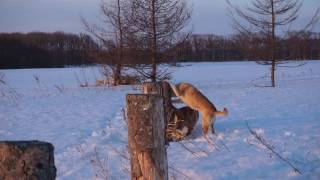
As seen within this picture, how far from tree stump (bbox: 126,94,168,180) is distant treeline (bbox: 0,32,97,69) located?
62725 millimetres

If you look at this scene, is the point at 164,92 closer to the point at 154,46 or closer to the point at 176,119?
the point at 176,119

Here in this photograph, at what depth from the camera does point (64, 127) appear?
10.6 meters

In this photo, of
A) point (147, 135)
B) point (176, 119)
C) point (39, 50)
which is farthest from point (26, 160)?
point (39, 50)

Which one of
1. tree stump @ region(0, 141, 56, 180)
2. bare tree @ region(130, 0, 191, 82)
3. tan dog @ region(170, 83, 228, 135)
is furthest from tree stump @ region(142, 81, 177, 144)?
bare tree @ region(130, 0, 191, 82)

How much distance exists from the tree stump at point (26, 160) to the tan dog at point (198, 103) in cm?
636

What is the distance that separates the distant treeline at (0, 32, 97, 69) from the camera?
6669cm

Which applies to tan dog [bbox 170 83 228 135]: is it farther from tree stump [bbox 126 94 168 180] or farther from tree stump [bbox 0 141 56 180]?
tree stump [bbox 0 141 56 180]

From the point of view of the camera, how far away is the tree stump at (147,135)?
13.8ft

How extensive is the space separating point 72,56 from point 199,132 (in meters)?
64.5

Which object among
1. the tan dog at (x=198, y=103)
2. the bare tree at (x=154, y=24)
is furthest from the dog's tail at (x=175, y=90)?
the bare tree at (x=154, y=24)

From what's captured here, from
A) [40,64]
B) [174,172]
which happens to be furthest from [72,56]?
[174,172]

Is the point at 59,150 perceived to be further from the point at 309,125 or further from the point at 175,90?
the point at 309,125

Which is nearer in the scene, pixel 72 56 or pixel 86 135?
pixel 86 135

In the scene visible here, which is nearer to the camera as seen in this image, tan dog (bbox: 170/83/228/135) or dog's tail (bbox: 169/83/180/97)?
dog's tail (bbox: 169/83/180/97)
